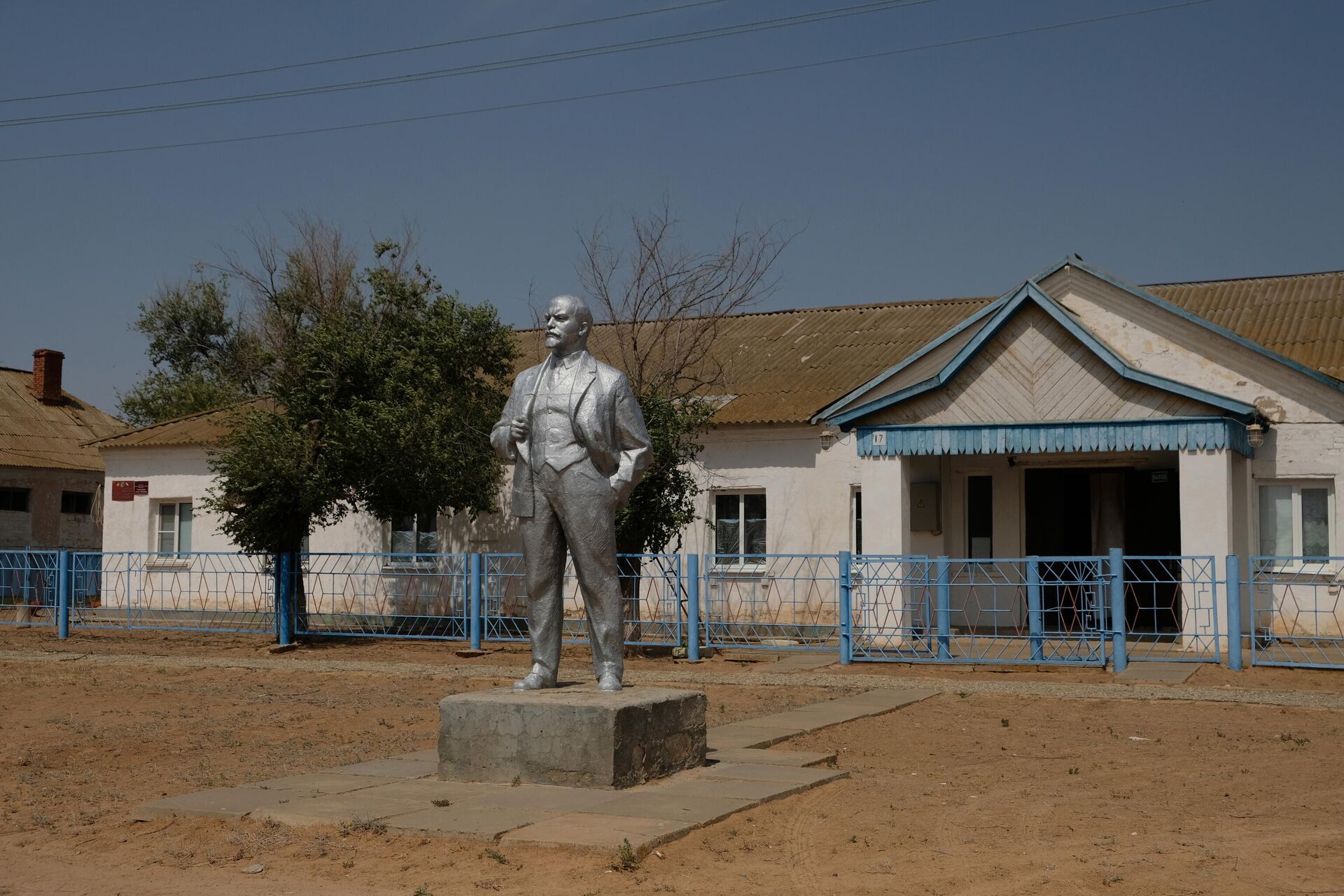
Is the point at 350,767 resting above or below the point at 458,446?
below

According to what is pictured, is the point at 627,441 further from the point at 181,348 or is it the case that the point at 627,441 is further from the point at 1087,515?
the point at 181,348

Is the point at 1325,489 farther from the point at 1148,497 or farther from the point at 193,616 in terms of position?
the point at 193,616

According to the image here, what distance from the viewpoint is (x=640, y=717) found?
7188 mm

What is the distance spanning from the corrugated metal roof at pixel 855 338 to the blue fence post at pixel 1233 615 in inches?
179

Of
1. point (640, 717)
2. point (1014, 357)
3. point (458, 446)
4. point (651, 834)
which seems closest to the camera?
point (651, 834)

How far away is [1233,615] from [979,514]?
5.17m

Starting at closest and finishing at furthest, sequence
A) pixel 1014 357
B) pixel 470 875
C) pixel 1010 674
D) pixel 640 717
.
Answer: pixel 470 875, pixel 640 717, pixel 1010 674, pixel 1014 357

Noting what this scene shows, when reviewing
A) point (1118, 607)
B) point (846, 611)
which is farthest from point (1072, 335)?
point (846, 611)

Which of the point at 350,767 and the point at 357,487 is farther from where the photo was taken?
the point at 357,487

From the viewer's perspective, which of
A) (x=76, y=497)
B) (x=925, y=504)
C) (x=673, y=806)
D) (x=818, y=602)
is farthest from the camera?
(x=76, y=497)

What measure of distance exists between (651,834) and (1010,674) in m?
8.93

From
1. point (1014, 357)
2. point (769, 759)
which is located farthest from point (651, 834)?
point (1014, 357)

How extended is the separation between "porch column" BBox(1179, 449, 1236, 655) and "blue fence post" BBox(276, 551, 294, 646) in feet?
36.7

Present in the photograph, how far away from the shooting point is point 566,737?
7090 millimetres
